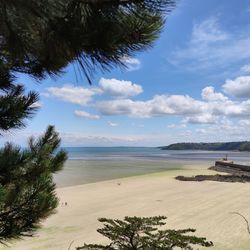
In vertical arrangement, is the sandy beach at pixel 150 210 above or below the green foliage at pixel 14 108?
below

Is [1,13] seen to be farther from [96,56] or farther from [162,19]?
[162,19]

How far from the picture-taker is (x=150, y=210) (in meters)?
16.8

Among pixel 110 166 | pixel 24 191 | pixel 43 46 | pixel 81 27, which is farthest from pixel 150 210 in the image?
pixel 110 166

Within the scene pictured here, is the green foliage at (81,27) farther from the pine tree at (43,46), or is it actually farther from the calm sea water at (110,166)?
the calm sea water at (110,166)

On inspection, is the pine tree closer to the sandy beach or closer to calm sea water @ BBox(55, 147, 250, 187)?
calm sea water @ BBox(55, 147, 250, 187)

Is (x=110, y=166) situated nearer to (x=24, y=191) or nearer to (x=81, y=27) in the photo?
(x=24, y=191)

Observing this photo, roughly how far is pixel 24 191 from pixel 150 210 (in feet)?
41.9

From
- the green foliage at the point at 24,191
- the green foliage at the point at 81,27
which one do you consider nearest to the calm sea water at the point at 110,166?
the green foliage at the point at 24,191

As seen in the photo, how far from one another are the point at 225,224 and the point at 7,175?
10.1 meters

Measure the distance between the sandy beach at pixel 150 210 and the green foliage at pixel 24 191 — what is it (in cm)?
185

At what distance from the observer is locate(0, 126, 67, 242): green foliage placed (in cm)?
428

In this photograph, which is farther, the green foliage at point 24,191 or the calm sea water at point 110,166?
the calm sea water at point 110,166

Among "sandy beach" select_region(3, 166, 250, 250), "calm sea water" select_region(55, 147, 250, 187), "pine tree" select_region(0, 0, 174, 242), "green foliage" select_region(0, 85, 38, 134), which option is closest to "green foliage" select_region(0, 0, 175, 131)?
"pine tree" select_region(0, 0, 174, 242)

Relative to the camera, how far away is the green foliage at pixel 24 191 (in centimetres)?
428
